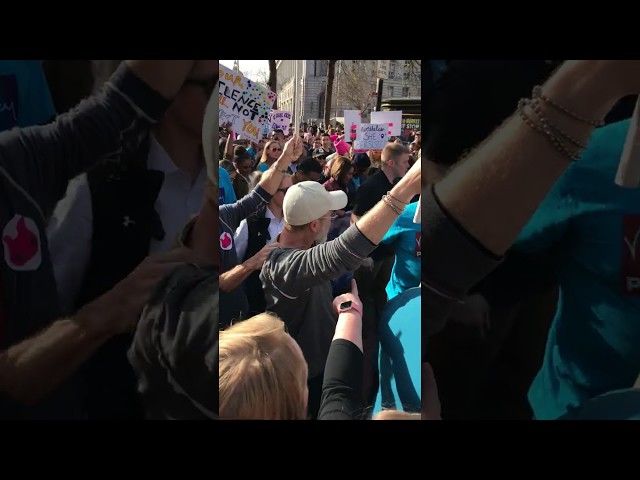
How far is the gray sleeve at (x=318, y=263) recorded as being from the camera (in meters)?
2.43

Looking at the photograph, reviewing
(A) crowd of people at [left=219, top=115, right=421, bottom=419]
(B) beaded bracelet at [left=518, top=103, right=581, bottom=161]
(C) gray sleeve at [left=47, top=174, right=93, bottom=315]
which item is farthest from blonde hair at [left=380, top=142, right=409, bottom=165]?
(C) gray sleeve at [left=47, top=174, right=93, bottom=315]

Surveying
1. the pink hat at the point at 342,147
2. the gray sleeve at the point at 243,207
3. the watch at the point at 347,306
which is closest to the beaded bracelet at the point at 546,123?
the pink hat at the point at 342,147

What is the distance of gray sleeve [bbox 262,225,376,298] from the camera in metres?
2.43

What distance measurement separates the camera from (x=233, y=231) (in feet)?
8.58

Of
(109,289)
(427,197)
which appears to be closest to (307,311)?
(427,197)

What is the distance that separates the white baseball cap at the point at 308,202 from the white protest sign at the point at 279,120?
564 millimetres

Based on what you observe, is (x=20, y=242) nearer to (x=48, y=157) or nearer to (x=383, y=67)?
(x=48, y=157)

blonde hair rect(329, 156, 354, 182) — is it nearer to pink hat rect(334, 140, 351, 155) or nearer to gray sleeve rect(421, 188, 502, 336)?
pink hat rect(334, 140, 351, 155)

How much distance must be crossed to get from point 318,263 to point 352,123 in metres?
0.81

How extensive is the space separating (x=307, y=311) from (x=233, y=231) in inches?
21.5

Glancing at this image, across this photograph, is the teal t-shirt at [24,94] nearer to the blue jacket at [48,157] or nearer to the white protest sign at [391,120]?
the blue jacket at [48,157]

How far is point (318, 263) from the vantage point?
245 cm

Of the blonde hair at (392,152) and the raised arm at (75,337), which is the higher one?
the blonde hair at (392,152)

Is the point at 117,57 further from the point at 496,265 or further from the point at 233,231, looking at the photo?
the point at 496,265
